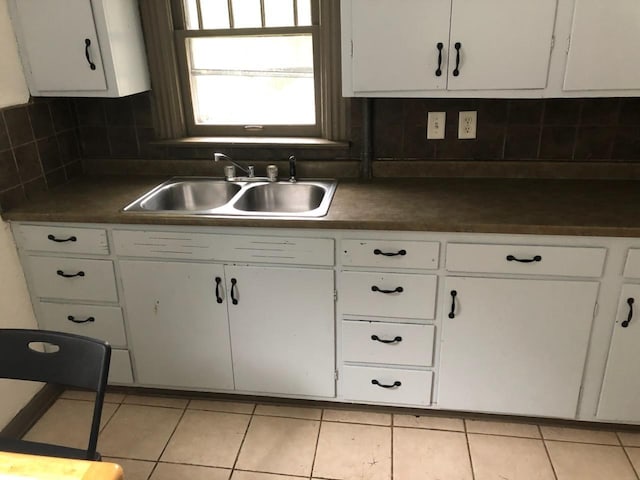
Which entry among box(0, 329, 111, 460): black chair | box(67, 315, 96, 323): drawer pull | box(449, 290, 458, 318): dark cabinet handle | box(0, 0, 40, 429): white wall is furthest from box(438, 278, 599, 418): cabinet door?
box(0, 0, 40, 429): white wall

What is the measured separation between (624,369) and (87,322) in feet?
7.22

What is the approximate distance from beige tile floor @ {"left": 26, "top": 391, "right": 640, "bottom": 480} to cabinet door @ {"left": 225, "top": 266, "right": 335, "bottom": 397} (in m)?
0.16

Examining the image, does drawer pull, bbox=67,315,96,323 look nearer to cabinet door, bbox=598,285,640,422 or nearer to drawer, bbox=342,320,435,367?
drawer, bbox=342,320,435,367

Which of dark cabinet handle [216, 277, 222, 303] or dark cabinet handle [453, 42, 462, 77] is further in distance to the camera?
dark cabinet handle [216, 277, 222, 303]

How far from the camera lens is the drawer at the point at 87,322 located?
2277mm

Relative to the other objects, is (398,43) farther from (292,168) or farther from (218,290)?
(218,290)

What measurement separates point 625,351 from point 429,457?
2.77ft

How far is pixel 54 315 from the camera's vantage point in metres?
2.33

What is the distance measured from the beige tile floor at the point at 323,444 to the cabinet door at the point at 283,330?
0.53 ft

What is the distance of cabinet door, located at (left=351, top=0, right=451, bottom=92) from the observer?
1.95 m

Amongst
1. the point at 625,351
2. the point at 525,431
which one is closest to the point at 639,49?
the point at 625,351

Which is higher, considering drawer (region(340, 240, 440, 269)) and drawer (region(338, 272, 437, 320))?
drawer (region(340, 240, 440, 269))

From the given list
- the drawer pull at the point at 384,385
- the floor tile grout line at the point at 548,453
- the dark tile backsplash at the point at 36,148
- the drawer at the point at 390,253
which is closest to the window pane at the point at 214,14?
the dark tile backsplash at the point at 36,148

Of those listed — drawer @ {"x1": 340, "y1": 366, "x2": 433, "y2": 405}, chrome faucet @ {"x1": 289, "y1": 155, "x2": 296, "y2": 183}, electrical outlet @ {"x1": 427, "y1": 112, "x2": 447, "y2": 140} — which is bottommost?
drawer @ {"x1": 340, "y1": 366, "x2": 433, "y2": 405}
